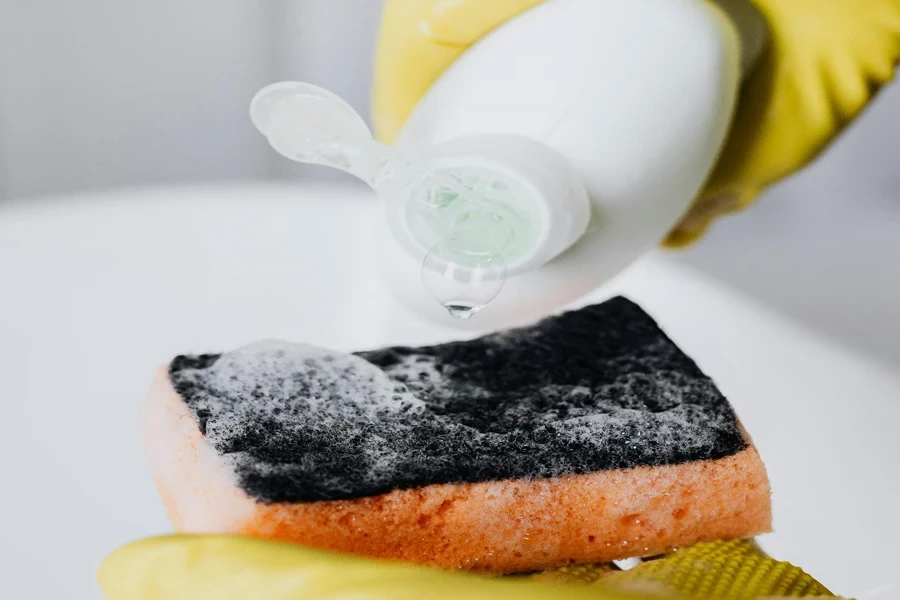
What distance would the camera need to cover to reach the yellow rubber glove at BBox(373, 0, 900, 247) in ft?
1.31

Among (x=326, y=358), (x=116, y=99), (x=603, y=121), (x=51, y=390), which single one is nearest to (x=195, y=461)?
(x=326, y=358)

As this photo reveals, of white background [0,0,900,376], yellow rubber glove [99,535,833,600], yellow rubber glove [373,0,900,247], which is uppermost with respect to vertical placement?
white background [0,0,900,376]

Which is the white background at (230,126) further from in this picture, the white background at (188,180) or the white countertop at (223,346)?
the white countertop at (223,346)

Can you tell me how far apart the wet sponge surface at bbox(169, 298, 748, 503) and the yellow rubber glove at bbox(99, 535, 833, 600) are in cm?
4

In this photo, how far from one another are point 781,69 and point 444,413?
0.74 feet

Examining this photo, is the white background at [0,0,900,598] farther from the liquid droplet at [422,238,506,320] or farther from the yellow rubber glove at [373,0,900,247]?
the liquid droplet at [422,238,506,320]

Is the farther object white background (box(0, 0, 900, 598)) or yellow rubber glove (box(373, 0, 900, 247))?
white background (box(0, 0, 900, 598))

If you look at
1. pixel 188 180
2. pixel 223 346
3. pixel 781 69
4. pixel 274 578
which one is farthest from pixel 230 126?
pixel 274 578

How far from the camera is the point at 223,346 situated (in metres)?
0.67

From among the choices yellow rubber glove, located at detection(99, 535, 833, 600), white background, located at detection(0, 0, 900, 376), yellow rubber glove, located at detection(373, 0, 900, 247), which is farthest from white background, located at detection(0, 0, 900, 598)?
yellow rubber glove, located at detection(99, 535, 833, 600)

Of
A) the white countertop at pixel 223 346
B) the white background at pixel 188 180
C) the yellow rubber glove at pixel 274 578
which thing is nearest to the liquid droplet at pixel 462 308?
the yellow rubber glove at pixel 274 578

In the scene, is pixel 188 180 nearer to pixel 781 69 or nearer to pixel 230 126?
pixel 230 126

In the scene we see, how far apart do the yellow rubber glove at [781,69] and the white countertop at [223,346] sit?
169 millimetres

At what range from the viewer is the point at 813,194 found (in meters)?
0.92
